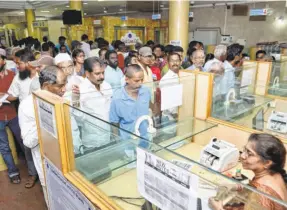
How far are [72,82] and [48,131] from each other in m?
1.34

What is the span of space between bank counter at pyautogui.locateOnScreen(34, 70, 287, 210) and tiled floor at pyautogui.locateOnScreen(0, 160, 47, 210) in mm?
1002

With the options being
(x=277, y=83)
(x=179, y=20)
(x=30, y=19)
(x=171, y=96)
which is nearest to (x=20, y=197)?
(x=171, y=96)

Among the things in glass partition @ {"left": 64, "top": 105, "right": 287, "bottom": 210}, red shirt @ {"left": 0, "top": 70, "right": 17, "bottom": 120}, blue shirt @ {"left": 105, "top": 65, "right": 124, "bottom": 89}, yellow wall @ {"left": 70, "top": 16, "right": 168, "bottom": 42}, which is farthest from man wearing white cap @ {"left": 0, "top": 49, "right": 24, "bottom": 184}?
yellow wall @ {"left": 70, "top": 16, "right": 168, "bottom": 42}

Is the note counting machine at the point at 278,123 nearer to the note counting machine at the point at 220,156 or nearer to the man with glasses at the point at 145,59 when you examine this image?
the note counting machine at the point at 220,156

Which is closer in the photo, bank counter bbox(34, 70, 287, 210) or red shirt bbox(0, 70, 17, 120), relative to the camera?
bank counter bbox(34, 70, 287, 210)

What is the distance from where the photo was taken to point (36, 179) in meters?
2.82

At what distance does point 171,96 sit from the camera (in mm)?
2080

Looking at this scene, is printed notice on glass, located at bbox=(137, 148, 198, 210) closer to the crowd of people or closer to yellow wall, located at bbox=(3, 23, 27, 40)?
the crowd of people

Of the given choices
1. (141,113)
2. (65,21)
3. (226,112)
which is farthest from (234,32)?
(141,113)

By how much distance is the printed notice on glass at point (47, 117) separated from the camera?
1.31 meters

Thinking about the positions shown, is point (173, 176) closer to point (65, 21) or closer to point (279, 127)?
point (279, 127)

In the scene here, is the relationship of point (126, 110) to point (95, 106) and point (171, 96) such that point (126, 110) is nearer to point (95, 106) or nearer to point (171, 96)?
point (95, 106)

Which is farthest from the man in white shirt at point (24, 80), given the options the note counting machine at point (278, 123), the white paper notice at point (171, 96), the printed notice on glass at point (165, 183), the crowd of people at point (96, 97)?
the note counting machine at point (278, 123)

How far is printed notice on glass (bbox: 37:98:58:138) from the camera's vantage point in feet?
4.30
